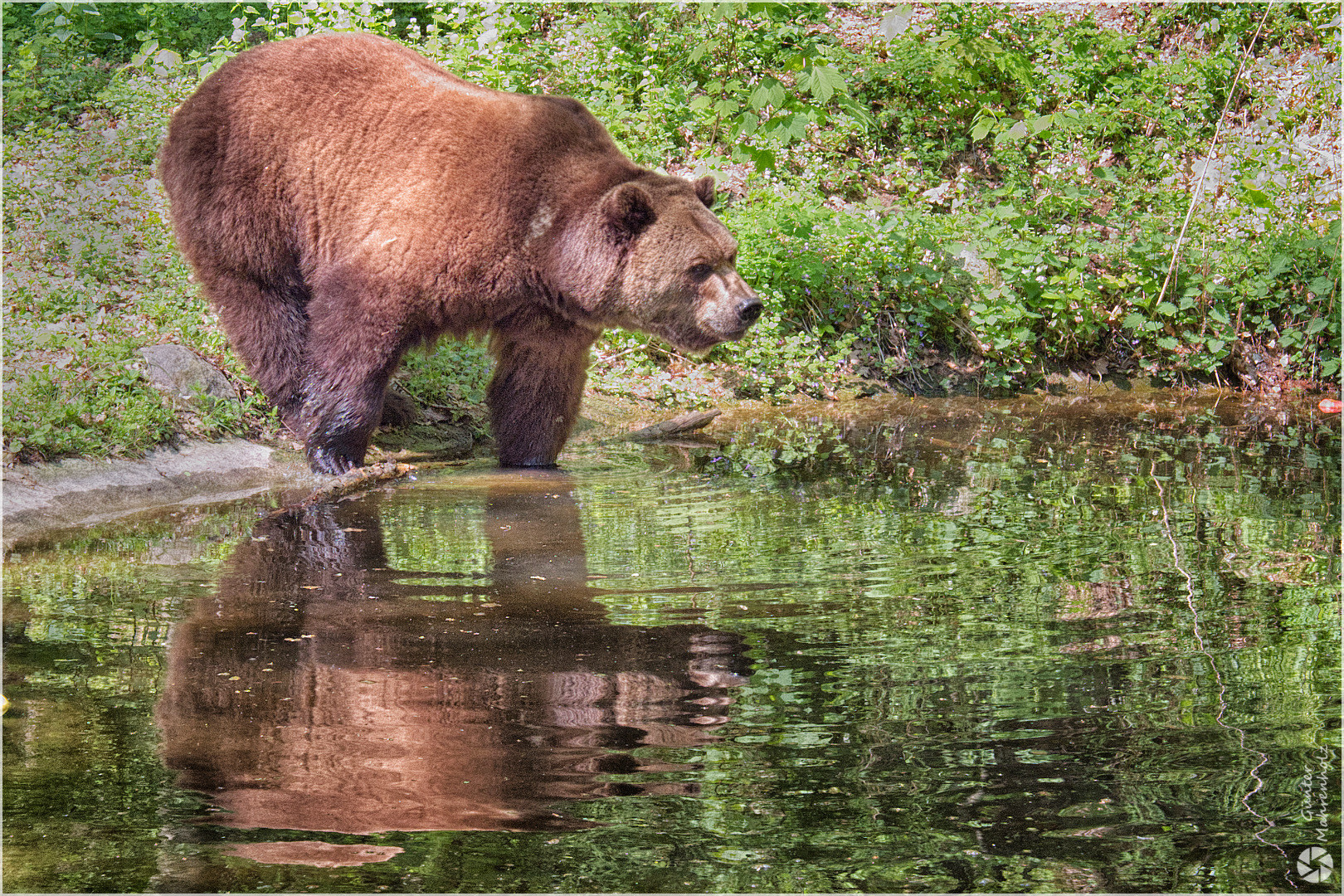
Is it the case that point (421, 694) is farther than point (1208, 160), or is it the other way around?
point (1208, 160)

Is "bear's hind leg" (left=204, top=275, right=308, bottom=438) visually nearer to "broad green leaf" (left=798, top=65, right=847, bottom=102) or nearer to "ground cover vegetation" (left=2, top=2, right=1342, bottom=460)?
"ground cover vegetation" (left=2, top=2, right=1342, bottom=460)

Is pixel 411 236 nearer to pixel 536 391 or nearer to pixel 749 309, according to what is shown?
pixel 536 391

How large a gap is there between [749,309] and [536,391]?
1431 mm

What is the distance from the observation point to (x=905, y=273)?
11.5 m

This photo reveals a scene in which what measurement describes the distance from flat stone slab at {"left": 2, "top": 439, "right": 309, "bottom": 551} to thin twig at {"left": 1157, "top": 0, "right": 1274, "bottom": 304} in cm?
755

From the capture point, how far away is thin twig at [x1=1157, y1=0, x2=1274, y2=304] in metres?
11.4

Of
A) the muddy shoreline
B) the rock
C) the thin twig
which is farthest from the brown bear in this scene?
the thin twig

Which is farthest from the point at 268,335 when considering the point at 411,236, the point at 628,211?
the point at 628,211

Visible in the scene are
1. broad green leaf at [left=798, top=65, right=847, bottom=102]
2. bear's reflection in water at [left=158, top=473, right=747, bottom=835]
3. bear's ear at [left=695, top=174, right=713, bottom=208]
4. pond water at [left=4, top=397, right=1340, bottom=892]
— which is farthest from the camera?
bear's ear at [left=695, top=174, right=713, bottom=208]

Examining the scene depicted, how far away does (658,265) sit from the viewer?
291 inches

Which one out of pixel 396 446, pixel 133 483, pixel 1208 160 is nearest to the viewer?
pixel 133 483

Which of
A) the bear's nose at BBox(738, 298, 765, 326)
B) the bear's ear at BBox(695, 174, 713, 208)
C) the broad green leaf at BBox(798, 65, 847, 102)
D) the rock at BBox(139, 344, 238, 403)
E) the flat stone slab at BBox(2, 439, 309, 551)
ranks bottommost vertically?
the flat stone slab at BBox(2, 439, 309, 551)

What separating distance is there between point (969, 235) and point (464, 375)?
16.7 feet

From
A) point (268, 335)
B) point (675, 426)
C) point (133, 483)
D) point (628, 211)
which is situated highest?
point (628, 211)
